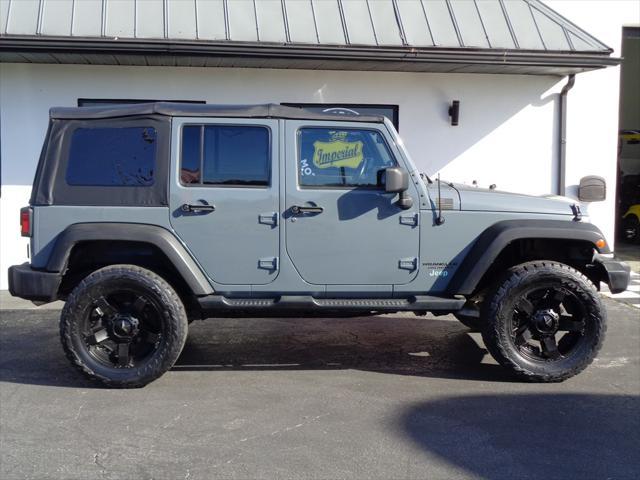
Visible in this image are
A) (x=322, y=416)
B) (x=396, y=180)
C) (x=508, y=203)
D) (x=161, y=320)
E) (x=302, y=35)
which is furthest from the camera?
(x=302, y=35)

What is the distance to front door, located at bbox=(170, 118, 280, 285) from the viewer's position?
5234 mm

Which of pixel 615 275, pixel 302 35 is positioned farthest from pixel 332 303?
pixel 302 35

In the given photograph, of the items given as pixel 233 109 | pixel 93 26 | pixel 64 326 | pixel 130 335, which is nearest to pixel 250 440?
pixel 130 335

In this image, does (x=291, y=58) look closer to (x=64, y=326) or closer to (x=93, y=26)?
(x=93, y=26)

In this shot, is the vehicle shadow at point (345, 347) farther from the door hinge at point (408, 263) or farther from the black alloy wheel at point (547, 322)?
the door hinge at point (408, 263)

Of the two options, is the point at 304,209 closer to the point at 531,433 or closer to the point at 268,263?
the point at 268,263

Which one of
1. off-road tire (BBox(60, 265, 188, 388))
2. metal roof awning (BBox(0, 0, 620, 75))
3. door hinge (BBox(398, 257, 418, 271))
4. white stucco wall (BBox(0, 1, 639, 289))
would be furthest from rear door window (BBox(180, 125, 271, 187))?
white stucco wall (BBox(0, 1, 639, 289))

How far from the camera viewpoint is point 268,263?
5293mm

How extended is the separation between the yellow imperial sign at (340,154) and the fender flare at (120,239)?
49.1 inches

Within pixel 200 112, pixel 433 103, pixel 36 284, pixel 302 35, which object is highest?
pixel 302 35

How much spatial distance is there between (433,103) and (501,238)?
4.83 m

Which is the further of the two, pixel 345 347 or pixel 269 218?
pixel 345 347

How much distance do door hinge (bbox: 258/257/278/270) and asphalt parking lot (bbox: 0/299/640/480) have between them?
0.93 m

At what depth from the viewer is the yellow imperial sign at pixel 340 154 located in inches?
210
